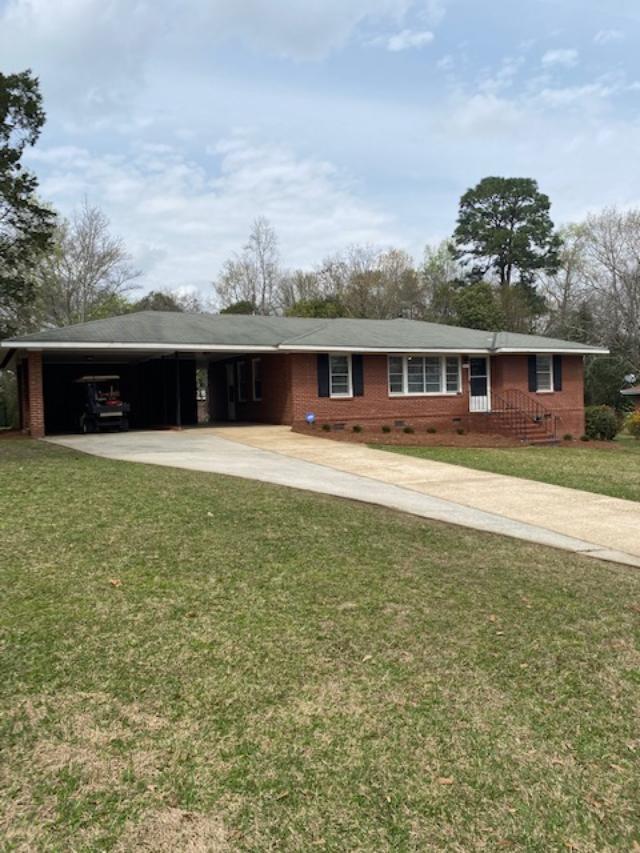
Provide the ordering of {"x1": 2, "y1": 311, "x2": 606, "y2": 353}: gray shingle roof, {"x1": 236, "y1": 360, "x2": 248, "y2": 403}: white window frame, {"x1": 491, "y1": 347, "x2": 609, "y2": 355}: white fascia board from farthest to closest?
1. {"x1": 236, "y1": 360, "x2": 248, "y2": 403}: white window frame
2. {"x1": 491, "y1": 347, "x2": 609, "y2": 355}: white fascia board
3. {"x1": 2, "y1": 311, "x2": 606, "y2": 353}: gray shingle roof

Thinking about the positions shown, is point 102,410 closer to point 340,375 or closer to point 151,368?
point 151,368

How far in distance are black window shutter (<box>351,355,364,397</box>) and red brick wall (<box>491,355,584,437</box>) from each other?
5628 millimetres

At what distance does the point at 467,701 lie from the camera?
12.3 ft

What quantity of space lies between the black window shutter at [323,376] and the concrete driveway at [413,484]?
369 cm

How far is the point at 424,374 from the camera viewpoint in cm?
2433

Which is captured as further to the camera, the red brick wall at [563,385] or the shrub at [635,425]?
the shrub at [635,425]

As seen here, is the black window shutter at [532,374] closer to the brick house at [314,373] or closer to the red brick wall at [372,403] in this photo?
the brick house at [314,373]

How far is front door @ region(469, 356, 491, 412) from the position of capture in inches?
993

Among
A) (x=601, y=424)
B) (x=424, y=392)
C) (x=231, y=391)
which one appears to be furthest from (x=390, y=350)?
(x=601, y=424)

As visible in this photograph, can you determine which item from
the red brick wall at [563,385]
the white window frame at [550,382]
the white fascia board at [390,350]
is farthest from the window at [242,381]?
the white window frame at [550,382]

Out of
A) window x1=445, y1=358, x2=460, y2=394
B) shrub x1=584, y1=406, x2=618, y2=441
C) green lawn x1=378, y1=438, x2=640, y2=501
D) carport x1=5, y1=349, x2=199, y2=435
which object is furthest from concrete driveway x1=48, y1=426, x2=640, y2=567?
shrub x1=584, y1=406, x2=618, y2=441

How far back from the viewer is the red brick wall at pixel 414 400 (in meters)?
21.9

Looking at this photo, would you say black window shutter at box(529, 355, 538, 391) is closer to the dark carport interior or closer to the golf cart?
the dark carport interior

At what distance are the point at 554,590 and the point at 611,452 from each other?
1535 centimetres
